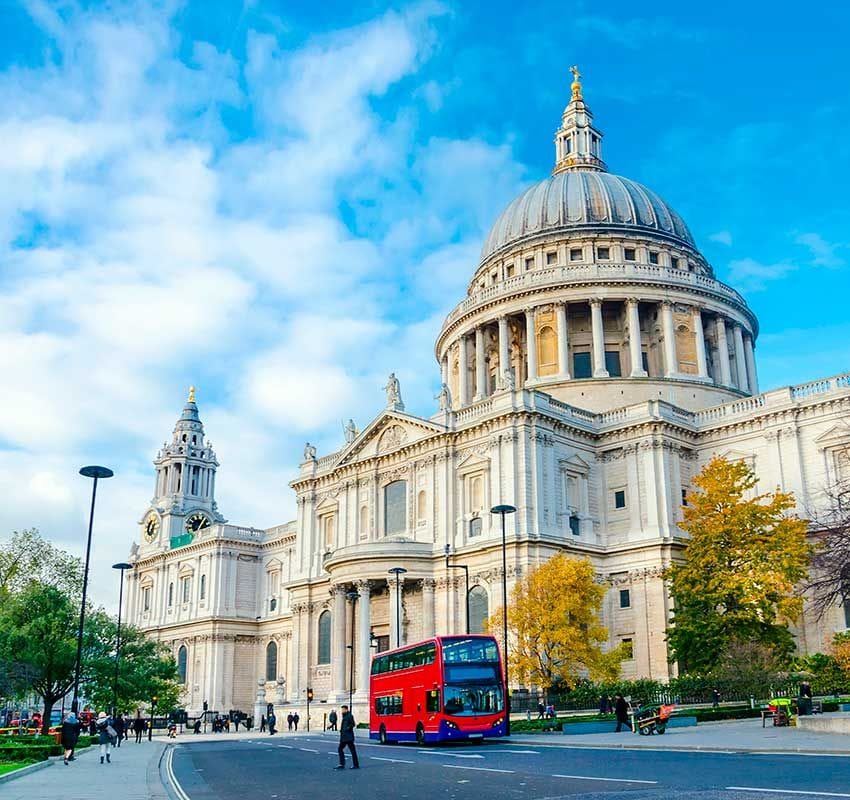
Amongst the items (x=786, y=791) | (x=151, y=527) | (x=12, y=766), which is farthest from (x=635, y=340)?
(x=786, y=791)

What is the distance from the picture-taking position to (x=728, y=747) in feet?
86.7

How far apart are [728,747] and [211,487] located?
88836 mm

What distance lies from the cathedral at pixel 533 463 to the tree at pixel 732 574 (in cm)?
577

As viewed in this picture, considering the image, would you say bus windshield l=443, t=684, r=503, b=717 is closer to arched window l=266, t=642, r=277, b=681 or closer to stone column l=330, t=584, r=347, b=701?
stone column l=330, t=584, r=347, b=701

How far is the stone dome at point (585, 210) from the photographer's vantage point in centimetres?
8131

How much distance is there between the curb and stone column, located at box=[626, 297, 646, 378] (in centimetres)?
5024

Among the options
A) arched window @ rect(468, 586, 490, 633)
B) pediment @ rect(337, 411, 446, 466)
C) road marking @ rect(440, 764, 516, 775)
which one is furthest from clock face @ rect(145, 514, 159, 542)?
road marking @ rect(440, 764, 516, 775)

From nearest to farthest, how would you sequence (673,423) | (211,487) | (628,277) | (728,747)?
1. (728,747)
2. (673,423)
3. (628,277)
4. (211,487)

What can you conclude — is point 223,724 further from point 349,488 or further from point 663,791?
point 663,791

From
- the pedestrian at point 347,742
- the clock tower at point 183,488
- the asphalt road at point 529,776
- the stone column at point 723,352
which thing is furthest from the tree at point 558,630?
the clock tower at point 183,488

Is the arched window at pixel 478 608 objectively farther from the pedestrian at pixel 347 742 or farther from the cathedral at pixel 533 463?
the pedestrian at pixel 347 742

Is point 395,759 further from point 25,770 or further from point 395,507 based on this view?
point 395,507

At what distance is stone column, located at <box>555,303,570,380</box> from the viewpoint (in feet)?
239

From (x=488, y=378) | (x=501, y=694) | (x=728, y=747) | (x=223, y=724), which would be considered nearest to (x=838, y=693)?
(x=501, y=694)
